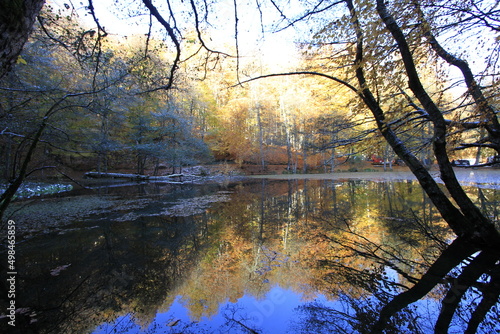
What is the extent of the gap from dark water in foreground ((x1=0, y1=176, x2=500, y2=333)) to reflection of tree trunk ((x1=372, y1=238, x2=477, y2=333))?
0.06m

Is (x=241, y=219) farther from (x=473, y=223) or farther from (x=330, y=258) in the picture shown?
(x=473, y=223)

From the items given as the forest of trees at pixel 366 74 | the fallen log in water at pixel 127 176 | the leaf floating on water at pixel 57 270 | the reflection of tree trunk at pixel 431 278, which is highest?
the forest of trees at pixel 366 74

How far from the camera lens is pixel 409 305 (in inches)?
88.4

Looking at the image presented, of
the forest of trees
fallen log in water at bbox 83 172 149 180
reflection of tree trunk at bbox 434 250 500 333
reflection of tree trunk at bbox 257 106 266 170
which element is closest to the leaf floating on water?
the forest of trees

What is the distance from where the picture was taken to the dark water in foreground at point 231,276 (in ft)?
6.89

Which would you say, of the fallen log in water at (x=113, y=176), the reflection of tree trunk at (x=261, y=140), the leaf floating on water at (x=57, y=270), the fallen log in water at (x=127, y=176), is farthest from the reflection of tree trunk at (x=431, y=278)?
the reflection of tree trunk at (x=261, y=140)

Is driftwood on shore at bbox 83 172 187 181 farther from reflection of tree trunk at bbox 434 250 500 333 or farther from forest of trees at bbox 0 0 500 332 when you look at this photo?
reflection of tree trunk at bbox 434 250 500 333

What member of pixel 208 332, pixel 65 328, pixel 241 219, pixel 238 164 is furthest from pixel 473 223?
pixel 238 164

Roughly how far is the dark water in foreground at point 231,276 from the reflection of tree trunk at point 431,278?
59 mm

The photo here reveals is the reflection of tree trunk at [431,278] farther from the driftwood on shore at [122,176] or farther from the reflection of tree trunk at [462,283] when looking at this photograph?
the driftwood on shore at [122,176]

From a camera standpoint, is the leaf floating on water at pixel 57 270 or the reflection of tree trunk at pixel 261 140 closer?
the leaf floating on water at pixel 57 270

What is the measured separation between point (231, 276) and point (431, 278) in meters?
2.49

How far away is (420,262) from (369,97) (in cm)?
280

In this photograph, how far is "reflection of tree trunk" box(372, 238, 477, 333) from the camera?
2.13 metres
